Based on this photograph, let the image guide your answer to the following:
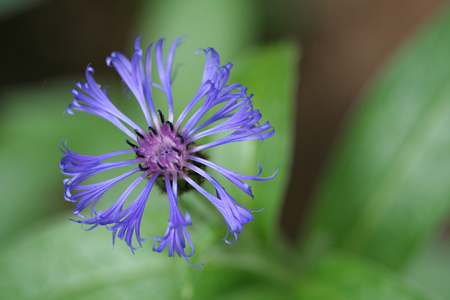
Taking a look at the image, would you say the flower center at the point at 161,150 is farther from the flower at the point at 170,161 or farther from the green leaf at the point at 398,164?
the green leaf at the point at 398,164

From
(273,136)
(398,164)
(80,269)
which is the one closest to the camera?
(273,136)

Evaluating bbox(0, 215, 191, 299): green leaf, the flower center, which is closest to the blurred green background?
bbox(0, 215, 191, 299): green leaf

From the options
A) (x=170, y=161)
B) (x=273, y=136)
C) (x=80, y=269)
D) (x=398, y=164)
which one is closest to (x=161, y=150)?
(x=170, y=161)

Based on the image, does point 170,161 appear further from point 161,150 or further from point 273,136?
point 273,136

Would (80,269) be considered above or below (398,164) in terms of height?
below

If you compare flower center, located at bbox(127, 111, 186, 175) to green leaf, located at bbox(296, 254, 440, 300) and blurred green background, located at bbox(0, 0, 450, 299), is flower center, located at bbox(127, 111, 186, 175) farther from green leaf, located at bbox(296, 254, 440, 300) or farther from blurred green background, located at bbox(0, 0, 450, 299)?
green leaf, located at bbox(296, 254, 440, 300)

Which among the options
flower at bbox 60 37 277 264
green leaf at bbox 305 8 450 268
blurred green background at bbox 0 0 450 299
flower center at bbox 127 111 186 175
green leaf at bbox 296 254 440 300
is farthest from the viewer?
green leaf at bbox 305 8 450 268

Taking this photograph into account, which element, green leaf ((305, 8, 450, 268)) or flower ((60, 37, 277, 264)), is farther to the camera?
green leaf ((305, 8, 450, 268))

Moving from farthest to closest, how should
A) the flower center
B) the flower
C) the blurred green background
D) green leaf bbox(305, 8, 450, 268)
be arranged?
1. green leaf bbox(305, 8, 450, 268)
2. the blurred green background
3. the flower center
4. the flower
